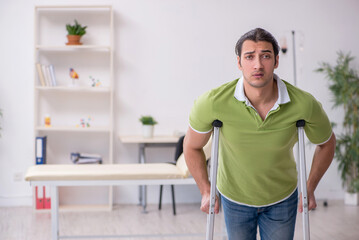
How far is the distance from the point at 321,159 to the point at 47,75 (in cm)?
350

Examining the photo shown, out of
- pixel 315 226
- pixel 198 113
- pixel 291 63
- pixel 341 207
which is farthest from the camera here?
pixel 291 63

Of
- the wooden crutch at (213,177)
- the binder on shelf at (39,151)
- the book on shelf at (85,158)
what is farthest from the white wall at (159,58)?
the wooden crutch at (213,177)

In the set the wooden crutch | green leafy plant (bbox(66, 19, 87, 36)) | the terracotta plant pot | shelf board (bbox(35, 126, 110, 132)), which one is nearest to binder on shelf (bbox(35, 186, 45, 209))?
shelf board (bbox(35, 126, 110, 132))

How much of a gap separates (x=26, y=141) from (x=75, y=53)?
40.8 inches

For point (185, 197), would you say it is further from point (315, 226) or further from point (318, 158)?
point (318, 158)

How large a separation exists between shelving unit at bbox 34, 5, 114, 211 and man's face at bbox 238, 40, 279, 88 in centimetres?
341

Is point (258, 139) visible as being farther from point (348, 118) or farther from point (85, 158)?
point (348, 118)

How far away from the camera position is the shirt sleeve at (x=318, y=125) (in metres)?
1.91

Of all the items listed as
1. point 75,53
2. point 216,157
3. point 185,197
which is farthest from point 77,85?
point 216,157

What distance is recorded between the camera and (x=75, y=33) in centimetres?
500

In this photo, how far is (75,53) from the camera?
5.20 metres

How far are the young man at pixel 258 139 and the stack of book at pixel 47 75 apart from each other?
3217 mm

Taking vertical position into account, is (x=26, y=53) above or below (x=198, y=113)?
above

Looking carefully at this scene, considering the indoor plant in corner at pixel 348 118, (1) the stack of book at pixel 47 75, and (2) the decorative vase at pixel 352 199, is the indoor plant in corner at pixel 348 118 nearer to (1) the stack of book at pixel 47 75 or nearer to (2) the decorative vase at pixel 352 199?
(2) the decorative vase at pixel 352 199
